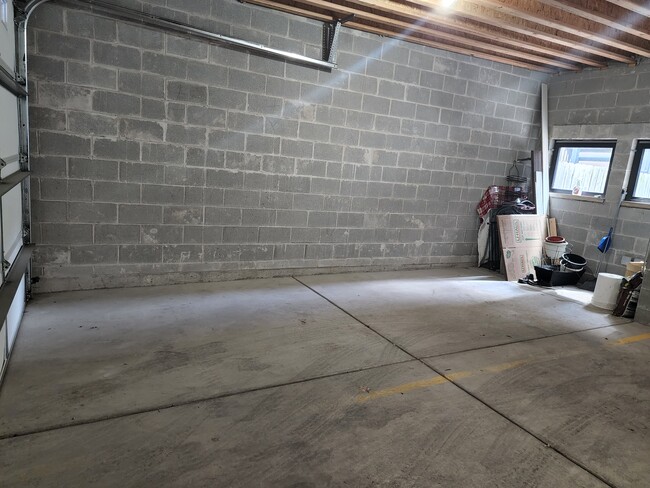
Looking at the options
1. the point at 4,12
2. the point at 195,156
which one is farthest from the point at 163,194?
the point at 4,12

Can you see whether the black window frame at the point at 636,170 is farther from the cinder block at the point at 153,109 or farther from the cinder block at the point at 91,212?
the cinder block at the point at 91,212

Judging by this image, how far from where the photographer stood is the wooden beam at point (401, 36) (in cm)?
448

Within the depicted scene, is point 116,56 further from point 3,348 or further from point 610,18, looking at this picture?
point 610,18

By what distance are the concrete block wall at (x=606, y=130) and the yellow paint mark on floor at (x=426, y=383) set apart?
368 centimetres

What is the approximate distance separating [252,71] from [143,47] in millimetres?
1079

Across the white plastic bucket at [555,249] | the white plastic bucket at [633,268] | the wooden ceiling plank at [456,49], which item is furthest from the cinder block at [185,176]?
the white plastic bucket at [633,268]

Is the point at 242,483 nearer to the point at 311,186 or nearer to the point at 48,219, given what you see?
the point at 48,219

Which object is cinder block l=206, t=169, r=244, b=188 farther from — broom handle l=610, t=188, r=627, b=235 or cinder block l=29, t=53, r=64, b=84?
broom handle l=610, t=188, r=627, b=235

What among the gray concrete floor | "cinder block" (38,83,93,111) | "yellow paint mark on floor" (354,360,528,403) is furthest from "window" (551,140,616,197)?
"cinder block" (38,83,93,111)

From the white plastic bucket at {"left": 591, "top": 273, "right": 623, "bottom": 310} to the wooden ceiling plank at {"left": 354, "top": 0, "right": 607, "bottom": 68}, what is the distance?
9.59 feet

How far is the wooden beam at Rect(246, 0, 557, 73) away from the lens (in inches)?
176

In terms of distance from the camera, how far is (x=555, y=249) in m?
6.11

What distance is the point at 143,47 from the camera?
13.4 feet

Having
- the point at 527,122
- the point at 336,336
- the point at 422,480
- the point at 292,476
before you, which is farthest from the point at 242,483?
the point at 527,122
